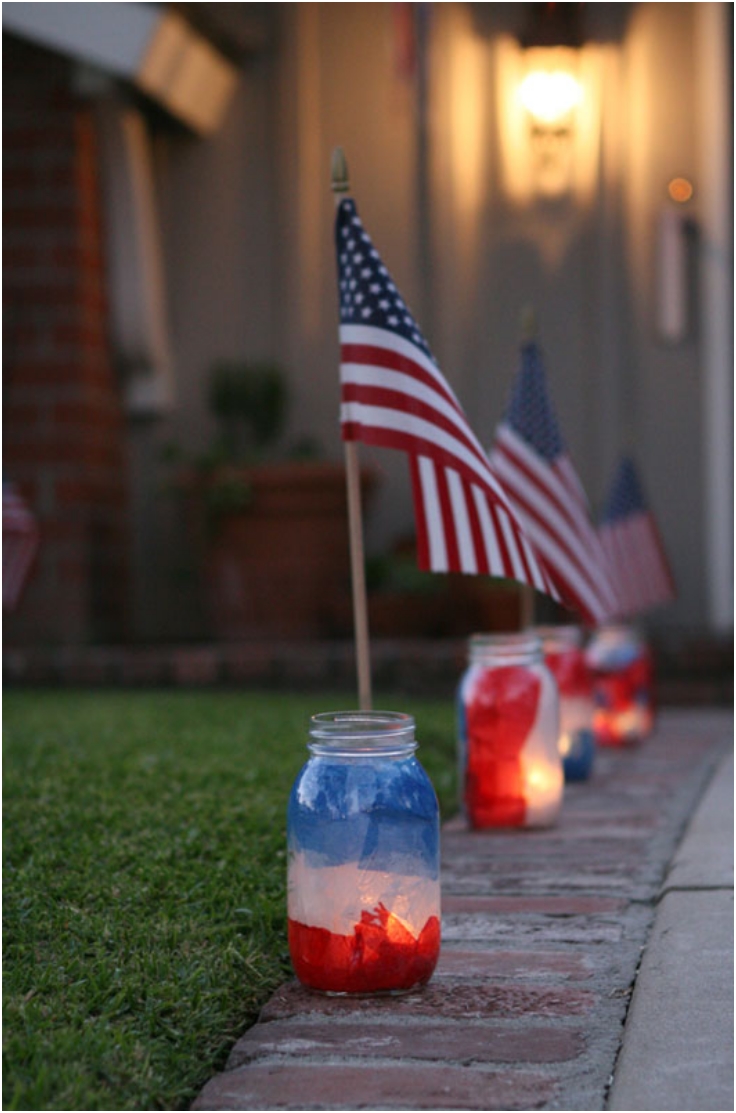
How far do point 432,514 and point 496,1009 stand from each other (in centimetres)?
115

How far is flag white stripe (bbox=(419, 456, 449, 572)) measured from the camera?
9.99 feet

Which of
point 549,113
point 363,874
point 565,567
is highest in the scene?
point 549,113

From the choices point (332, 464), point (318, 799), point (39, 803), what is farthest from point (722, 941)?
point (332, 464)

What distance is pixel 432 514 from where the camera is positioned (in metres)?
3.05

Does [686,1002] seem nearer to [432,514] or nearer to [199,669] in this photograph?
[432,514]

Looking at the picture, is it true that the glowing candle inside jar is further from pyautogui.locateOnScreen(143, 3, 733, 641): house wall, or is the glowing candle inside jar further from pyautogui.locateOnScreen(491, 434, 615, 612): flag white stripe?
pyautogui.locateOnScreen(143, 3, 733, 641): house wall

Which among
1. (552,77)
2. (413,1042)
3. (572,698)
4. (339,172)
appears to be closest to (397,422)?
(339,172)

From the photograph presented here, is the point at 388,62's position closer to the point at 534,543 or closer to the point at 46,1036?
the point at 534,543

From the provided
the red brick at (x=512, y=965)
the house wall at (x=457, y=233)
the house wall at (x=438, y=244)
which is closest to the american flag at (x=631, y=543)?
the house wall at (x=438, y=244)

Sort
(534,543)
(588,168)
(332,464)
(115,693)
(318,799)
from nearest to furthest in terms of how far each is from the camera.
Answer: (318,799), (534,543), (115,693), (332,464), (588,168)

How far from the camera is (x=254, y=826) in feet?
10.9

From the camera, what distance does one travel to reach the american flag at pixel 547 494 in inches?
163

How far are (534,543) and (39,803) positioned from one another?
1.59 m

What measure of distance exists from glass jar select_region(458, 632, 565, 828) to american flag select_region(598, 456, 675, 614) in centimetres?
217
